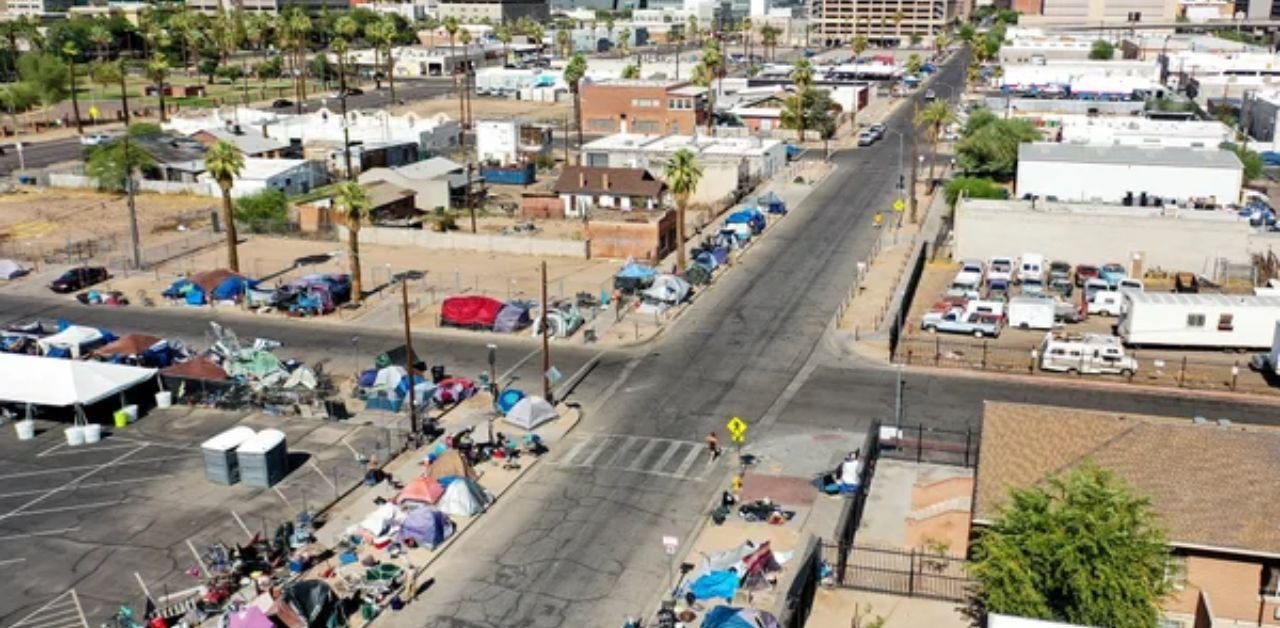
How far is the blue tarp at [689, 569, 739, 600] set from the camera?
108ft

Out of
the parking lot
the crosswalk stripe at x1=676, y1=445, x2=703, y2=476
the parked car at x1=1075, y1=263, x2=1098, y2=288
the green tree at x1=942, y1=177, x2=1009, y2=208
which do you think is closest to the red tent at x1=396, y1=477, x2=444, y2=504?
the parking lot

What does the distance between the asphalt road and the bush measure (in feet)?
125

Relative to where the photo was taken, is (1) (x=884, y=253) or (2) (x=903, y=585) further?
(1) (x=884, y=253)

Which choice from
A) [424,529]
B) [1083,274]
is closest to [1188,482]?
[424,529]

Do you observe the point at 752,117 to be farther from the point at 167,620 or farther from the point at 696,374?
the point at 167,620

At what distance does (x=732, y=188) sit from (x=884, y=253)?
2089cm

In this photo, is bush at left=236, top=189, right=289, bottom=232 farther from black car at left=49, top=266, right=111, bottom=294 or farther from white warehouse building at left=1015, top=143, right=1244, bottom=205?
white warehouse building at left=1015, top=143, right=1244, bottom=205

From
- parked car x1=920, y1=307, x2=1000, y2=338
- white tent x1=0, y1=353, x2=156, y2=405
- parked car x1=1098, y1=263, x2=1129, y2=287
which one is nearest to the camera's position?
white tent x1=0, y1=353, x2=156, y2=405

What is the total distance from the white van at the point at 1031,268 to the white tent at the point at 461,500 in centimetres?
3956

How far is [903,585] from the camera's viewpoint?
3300 centimetres

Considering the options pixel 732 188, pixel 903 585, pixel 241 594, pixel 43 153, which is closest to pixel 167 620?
pixel 241 594

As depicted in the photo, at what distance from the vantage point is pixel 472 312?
59.2 meters

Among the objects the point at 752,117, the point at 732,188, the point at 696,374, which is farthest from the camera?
the point at 752,117

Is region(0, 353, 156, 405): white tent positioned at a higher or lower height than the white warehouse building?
lower
